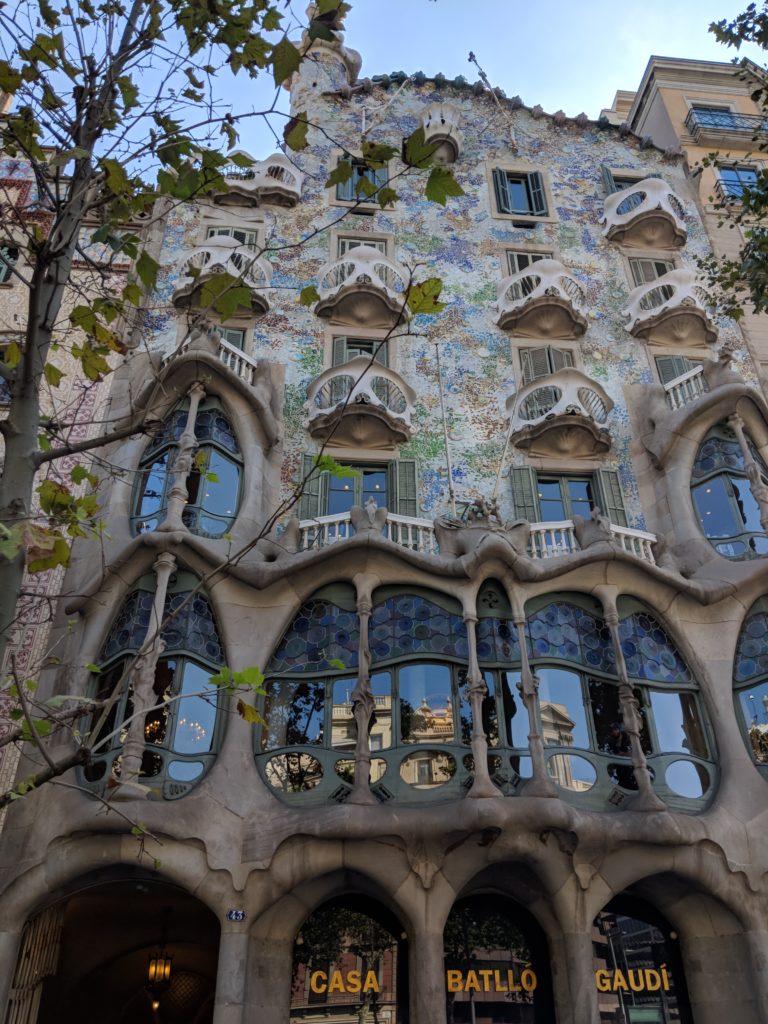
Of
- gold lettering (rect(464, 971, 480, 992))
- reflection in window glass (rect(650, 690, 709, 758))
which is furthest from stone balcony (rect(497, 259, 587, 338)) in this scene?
gold lettering (rect(464, 971, 480, 992))

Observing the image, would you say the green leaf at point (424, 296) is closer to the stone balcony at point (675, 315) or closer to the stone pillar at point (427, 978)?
the stone pillar at point (427, 978)

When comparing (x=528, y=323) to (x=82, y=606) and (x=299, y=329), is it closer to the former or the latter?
(x=299, y=329)

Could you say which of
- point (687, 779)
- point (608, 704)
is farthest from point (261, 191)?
point (687, 779)

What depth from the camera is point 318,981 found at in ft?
39.9

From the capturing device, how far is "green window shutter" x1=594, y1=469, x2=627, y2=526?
53.1ft

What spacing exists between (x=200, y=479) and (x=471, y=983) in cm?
905

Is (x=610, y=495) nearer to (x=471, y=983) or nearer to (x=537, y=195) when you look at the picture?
(x=471, y=983)

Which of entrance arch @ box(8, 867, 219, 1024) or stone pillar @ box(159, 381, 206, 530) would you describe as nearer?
entrance arch @ box(8, 867, 219, 1024)

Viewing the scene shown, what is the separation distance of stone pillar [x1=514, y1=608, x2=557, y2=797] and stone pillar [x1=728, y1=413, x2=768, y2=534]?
497 cm

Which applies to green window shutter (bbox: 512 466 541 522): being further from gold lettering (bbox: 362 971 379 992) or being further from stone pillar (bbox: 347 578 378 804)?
gold lettering (bbox: 362 971 379 992)

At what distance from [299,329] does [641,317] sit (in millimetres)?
7736

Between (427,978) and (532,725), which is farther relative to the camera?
(532,725)

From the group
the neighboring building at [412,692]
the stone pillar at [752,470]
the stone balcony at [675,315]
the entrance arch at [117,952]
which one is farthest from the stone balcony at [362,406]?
the entrance arch at [117,952]

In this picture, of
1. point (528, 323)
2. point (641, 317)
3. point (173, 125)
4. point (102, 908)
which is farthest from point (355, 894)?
point (641, 317)
